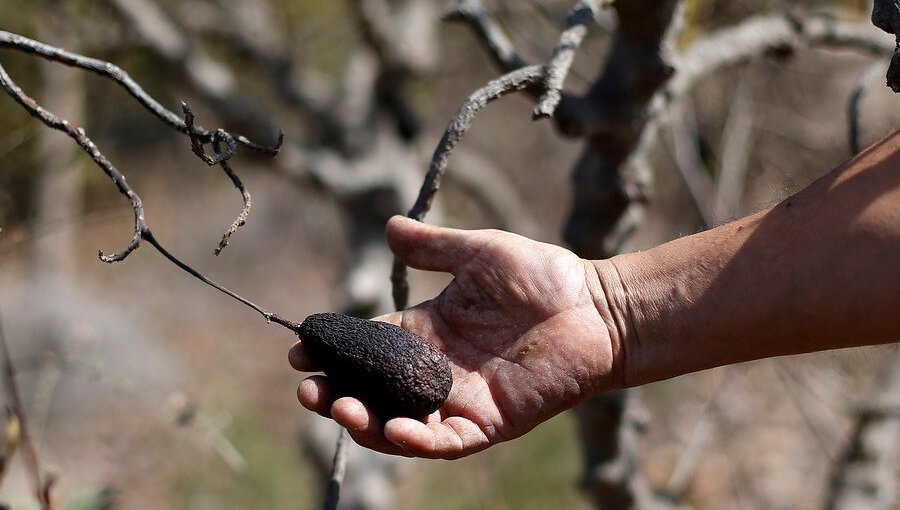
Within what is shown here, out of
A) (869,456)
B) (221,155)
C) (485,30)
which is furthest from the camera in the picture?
(869,456)

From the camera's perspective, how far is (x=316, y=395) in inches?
69.8

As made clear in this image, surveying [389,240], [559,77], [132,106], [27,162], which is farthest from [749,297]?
[132,106]

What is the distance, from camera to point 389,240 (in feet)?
6.41

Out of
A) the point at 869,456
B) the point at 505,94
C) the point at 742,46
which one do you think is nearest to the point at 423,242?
the point at 505,94

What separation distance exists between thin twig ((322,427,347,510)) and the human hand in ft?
0.22

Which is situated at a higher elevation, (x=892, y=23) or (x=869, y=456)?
(x=892, y=23)

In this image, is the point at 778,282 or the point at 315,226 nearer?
the point at 778,282

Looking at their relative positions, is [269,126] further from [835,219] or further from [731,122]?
[835,219]

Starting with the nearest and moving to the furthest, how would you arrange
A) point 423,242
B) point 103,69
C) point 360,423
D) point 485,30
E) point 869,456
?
point 103,69, point 360,423, point 423,242, point 485,30, point 869,456

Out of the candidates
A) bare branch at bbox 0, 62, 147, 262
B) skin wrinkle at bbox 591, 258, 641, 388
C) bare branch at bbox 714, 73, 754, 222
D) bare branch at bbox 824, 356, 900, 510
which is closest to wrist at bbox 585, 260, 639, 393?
skin wrinkle at bbox 591, 258, 641, 388

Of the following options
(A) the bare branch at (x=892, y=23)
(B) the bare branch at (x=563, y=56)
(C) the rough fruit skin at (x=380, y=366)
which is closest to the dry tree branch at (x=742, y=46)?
(B) the bare branch at (x=563, y=56)

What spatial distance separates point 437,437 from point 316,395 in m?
0.26

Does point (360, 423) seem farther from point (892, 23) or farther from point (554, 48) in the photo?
point (892, 23)

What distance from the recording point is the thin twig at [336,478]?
5.47ft
